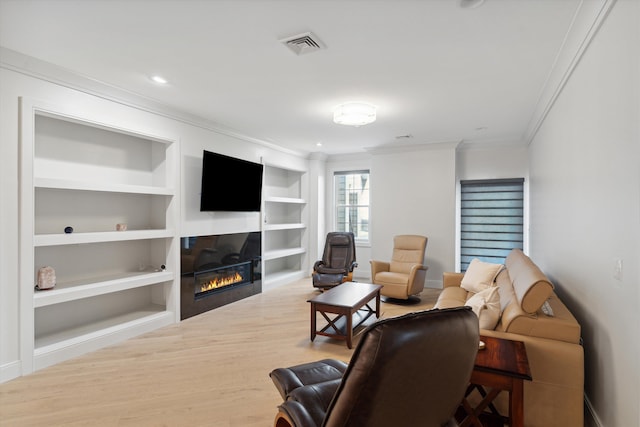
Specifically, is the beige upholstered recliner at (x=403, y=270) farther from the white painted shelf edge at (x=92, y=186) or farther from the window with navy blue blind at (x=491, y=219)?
the white painted shelf edge at (x=92, y=186)

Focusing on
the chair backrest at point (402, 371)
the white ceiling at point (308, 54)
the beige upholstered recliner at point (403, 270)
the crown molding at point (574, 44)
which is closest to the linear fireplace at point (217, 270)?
the white ceiling at point (308, 54)

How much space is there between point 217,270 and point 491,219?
481cm

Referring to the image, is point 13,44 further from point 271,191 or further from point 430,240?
point 430,240

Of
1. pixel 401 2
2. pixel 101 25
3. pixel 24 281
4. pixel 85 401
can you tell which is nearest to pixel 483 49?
pixel 401 2

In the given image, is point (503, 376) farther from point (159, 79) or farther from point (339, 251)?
point (339, 251)

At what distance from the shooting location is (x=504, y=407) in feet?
6.98

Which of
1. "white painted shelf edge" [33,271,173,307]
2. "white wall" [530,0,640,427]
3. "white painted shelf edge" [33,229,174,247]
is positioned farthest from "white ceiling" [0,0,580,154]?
"white painted shelf edge" [33,271,173,307]

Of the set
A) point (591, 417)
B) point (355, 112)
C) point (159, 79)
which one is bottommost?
point (591, 417)

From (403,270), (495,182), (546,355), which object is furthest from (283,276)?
(546,355)

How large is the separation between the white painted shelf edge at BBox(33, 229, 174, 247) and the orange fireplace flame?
98 centimetres

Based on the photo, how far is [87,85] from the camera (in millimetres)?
3213

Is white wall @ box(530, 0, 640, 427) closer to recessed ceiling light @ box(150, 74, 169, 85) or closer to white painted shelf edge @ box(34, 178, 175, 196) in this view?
recessed ceiling light @ box(150, 74, 169, 85)

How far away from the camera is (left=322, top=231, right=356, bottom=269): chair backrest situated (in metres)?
6.26

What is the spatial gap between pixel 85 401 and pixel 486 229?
240 inches
